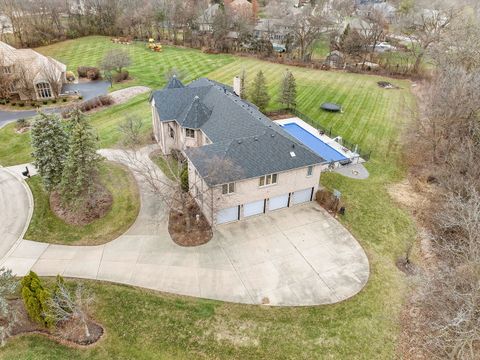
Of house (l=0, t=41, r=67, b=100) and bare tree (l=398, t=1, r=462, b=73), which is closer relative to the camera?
house (l=0, t=41, r=67, b=100)

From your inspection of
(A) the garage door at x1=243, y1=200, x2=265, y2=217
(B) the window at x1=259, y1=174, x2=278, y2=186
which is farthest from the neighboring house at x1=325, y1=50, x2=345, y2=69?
(A) the garage door at x1=243, y1=200, x2=265, y2=217

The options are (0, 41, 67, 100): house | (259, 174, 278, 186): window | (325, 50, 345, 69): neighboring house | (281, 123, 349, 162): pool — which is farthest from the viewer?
(325, 50, 345, 69): neighboring house

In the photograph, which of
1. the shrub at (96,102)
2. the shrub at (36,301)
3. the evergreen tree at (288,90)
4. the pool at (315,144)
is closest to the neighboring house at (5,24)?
the shrub at (96,102)

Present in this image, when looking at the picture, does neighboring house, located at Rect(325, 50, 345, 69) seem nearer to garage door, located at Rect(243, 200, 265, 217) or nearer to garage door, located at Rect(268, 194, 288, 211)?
garage door, located at Rect(268, 194, 288, 211)

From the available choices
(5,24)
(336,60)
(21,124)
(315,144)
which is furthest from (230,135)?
(5,24)

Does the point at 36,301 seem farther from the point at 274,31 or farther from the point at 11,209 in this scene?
the point at 274,31

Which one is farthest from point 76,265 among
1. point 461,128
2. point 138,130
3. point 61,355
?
point 461,128
